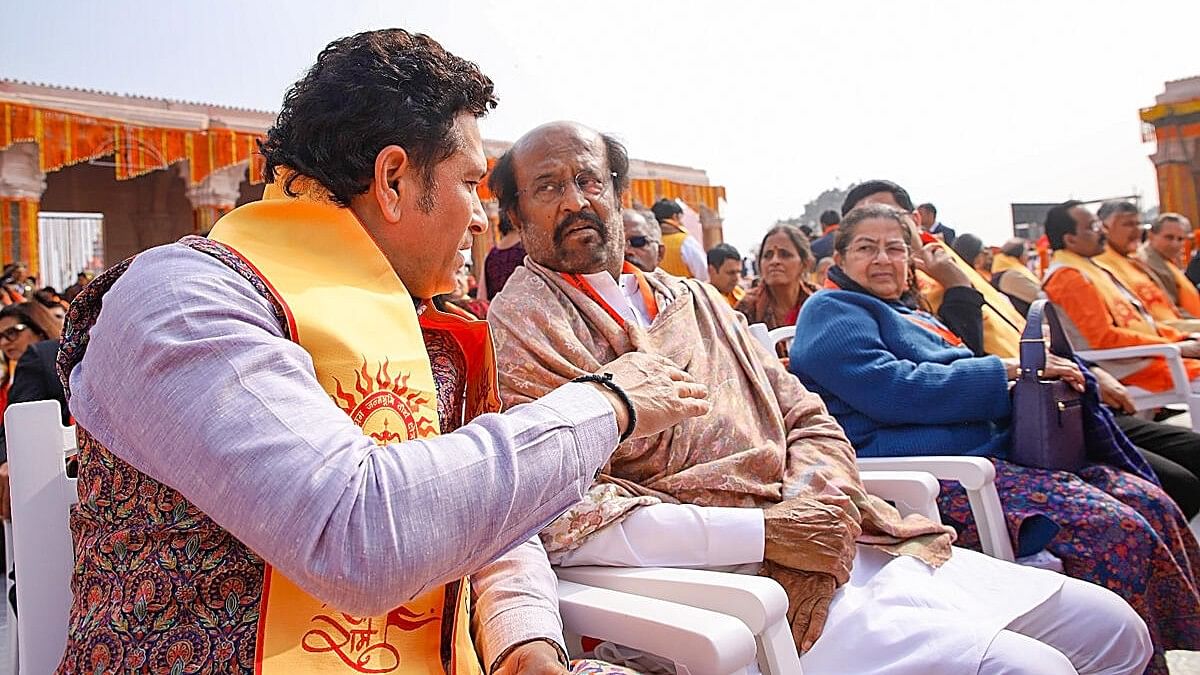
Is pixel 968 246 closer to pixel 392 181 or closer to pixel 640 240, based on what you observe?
pixel 640 240

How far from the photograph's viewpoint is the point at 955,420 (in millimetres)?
2582

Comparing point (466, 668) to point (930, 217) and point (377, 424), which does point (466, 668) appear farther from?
point (930, 217)

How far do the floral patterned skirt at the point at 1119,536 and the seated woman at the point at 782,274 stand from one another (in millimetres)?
2029

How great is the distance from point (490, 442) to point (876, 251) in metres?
2.18

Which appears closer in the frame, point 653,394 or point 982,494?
point 653,394

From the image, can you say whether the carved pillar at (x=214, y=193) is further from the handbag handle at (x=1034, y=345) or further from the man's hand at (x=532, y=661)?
the man's hand at (x=532, y=661)

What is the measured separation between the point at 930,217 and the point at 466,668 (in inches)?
256

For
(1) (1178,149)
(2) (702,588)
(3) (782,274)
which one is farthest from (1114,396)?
(1) (1178,149)

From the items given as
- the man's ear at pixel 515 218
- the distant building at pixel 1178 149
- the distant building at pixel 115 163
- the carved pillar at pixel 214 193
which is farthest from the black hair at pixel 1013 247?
the distant building at pixel 1178 149

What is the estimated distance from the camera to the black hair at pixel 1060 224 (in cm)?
482

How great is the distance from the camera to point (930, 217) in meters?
6.93

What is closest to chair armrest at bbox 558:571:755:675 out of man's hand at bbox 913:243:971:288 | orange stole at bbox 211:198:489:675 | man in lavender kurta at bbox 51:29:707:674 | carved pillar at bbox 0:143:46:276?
man in lavender kurta at bbox 51:29:707:674

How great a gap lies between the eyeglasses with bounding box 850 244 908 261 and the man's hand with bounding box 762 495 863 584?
4.07 ft

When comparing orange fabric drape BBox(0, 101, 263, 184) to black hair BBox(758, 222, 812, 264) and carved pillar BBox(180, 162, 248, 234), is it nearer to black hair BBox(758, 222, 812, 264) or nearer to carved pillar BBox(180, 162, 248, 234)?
carved pillar BBox(180, 162, 248, 234)
